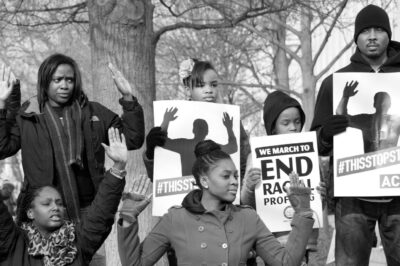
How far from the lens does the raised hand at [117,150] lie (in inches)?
215

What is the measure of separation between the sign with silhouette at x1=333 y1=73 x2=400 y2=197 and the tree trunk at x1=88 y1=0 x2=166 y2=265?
9.67ft

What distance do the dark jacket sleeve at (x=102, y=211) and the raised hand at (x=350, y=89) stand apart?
1.75 metres

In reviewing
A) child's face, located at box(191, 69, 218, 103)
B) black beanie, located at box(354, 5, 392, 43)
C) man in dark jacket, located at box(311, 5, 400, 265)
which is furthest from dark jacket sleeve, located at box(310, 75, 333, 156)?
child's face, located at box(191, 69, 218, 103)

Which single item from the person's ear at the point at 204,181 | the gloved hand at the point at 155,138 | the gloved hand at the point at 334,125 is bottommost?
the person's ear at the point at 204,181

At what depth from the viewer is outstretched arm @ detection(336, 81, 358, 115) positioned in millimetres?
6324

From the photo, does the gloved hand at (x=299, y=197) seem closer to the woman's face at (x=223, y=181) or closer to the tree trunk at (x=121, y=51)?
the woman's face at (x=223, y=181)

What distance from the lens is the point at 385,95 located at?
248 inches

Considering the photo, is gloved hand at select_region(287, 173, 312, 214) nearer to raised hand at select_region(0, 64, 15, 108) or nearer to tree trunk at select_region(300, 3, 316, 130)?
raised hand at select_region(0, 64, 15, 108)

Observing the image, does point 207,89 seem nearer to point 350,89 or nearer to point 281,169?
point 281,169

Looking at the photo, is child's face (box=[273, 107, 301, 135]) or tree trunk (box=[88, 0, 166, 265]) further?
tree trunk (box=[88, 0, 166, 265])

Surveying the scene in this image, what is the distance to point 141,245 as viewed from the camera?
5449 millimetres

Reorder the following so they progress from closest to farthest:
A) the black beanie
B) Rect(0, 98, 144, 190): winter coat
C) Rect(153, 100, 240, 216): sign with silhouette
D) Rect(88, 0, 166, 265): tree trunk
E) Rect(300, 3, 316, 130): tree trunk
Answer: Rect(0, 98, 144, 190): winter coat, the black beanie, Rect(153, 100, 240, 216): sign with silhouette, Rect(88, 0, 166, 265): tree trunk, Rect(300, 3, 316, 130): tree trunk

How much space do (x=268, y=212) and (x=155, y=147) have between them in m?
0.90

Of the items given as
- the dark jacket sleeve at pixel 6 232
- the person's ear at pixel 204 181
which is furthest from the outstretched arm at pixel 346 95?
the dark jacket sleeve at pixel 6 232
